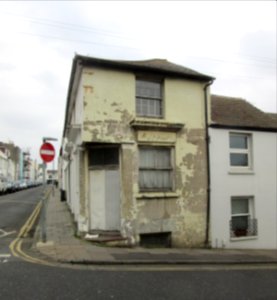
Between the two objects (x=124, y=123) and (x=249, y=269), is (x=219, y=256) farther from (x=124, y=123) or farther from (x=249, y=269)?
(x=124, y=123)

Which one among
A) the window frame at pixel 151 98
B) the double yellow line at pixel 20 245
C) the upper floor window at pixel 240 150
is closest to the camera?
the double yellow line at pixel 20 245

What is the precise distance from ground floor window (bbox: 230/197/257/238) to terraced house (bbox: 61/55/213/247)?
5.38 ft

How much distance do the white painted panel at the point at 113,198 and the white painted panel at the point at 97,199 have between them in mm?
137

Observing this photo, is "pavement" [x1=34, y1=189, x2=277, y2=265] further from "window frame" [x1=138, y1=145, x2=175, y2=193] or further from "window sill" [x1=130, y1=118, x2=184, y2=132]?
"window sill" [x1=130, y1=118, x2=184, y2=132]

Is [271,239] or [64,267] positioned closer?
[64,267]

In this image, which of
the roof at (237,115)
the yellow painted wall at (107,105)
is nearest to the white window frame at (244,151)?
the roof at (237,115)

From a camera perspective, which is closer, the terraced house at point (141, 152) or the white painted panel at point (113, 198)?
the terraced house at point (141, 152)

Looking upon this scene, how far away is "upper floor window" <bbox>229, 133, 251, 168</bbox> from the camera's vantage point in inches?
616

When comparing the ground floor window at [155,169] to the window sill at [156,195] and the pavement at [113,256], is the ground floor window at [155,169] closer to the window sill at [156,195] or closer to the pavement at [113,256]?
the window sill at [156,195]

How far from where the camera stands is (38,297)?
665 centimetres

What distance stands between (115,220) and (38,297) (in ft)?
21.3

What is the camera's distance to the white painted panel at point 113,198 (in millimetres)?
13047

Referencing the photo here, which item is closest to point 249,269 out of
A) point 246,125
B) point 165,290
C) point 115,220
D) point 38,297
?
point 165,290

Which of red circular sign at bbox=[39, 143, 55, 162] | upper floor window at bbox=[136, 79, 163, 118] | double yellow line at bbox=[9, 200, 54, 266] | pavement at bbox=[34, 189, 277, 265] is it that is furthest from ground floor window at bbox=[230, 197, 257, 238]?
double yellow line at bbox=[9, 200, 54, 266]
